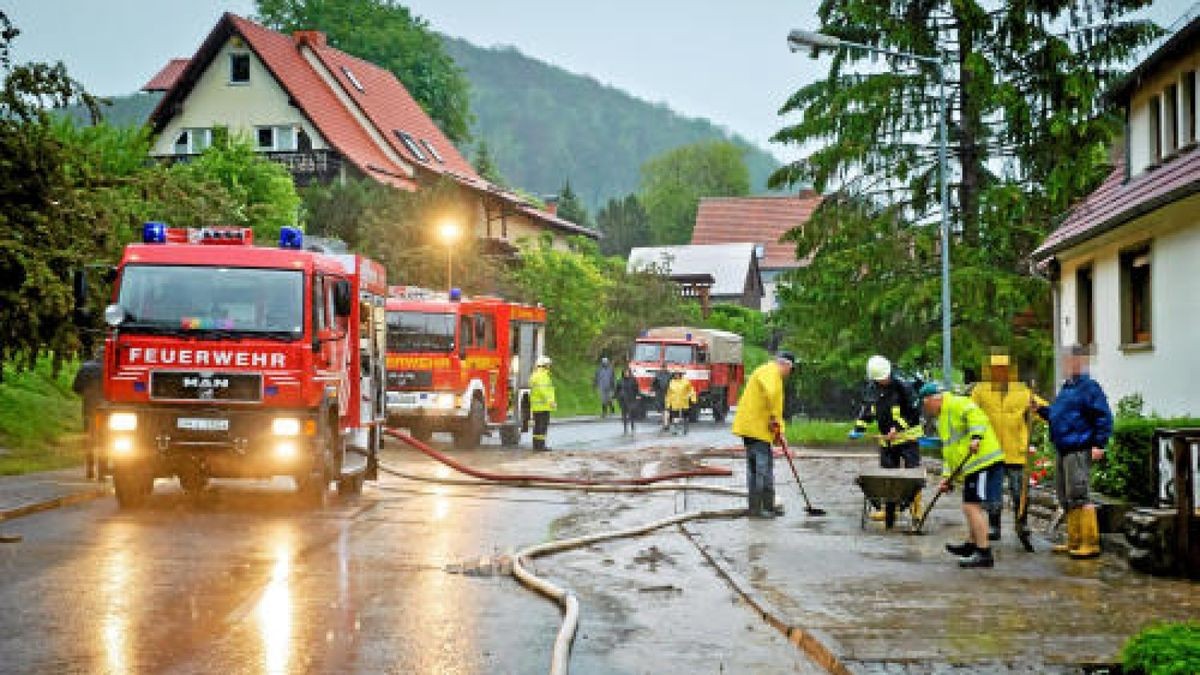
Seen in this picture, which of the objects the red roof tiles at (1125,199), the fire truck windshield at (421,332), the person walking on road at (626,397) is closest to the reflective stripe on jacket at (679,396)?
the person walking on road at (626,397)

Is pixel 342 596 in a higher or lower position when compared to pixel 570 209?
lower

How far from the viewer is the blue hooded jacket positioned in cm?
1255

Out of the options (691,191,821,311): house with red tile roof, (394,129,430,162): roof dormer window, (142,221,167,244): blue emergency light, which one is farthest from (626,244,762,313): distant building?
(142,221,167,244): blue emergency light

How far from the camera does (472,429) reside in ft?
95.3

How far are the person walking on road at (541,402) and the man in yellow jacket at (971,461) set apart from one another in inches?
673

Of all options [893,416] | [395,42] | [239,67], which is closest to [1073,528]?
[893,416]

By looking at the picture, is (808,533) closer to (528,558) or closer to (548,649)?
(528,558)

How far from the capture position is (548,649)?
8.34 m

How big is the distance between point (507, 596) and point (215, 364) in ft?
20.4

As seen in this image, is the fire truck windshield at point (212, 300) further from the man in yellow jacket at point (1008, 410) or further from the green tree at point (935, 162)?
the green tree at point (935, 162)

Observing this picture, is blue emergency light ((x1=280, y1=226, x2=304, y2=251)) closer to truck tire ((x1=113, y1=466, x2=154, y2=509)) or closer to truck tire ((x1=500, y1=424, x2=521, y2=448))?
truck tire ((x1=113, y1=466, x2=154, y2=509))

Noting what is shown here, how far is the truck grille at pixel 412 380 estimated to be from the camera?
28.7 m

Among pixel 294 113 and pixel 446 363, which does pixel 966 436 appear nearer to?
pixel 446 363

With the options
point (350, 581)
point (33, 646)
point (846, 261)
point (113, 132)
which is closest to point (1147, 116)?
point (846, 261)
